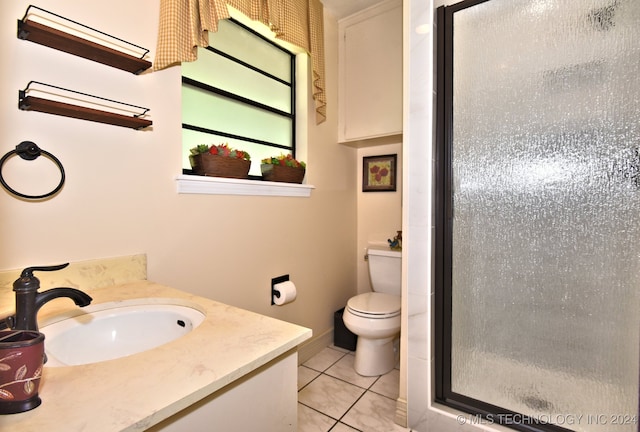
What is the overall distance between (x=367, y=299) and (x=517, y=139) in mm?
1342

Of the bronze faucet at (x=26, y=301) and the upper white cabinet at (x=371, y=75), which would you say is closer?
the bronze faucet at (x=26, y=301)

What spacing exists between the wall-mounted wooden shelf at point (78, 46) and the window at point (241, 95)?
0.42m

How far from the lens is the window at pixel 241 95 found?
1.76 metres

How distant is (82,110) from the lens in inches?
44.7

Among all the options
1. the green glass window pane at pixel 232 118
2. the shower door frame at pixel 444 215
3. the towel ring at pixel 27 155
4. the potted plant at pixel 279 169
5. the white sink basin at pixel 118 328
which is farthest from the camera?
the potted plant at pixel 279 169

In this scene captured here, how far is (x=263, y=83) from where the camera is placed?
85.3 inches

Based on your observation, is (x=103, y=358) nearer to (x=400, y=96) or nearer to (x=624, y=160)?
(x=624, y=160)

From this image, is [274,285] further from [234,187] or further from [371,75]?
[371,75]

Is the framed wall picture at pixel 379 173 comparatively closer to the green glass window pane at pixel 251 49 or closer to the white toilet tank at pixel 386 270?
the white toilet tank at pixel 386 270

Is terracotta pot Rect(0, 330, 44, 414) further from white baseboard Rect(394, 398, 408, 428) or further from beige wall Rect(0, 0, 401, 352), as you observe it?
white baseboard Rect(394, 398, 408, 428)

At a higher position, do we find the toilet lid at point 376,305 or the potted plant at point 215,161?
the potted plant at point 215,161

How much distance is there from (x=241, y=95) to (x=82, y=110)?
103cm

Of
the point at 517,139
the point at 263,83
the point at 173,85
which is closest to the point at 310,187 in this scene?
the point at 263,83

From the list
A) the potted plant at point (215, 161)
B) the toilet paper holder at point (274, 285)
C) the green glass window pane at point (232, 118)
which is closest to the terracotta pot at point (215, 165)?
the potted plant at point (215, 161)
